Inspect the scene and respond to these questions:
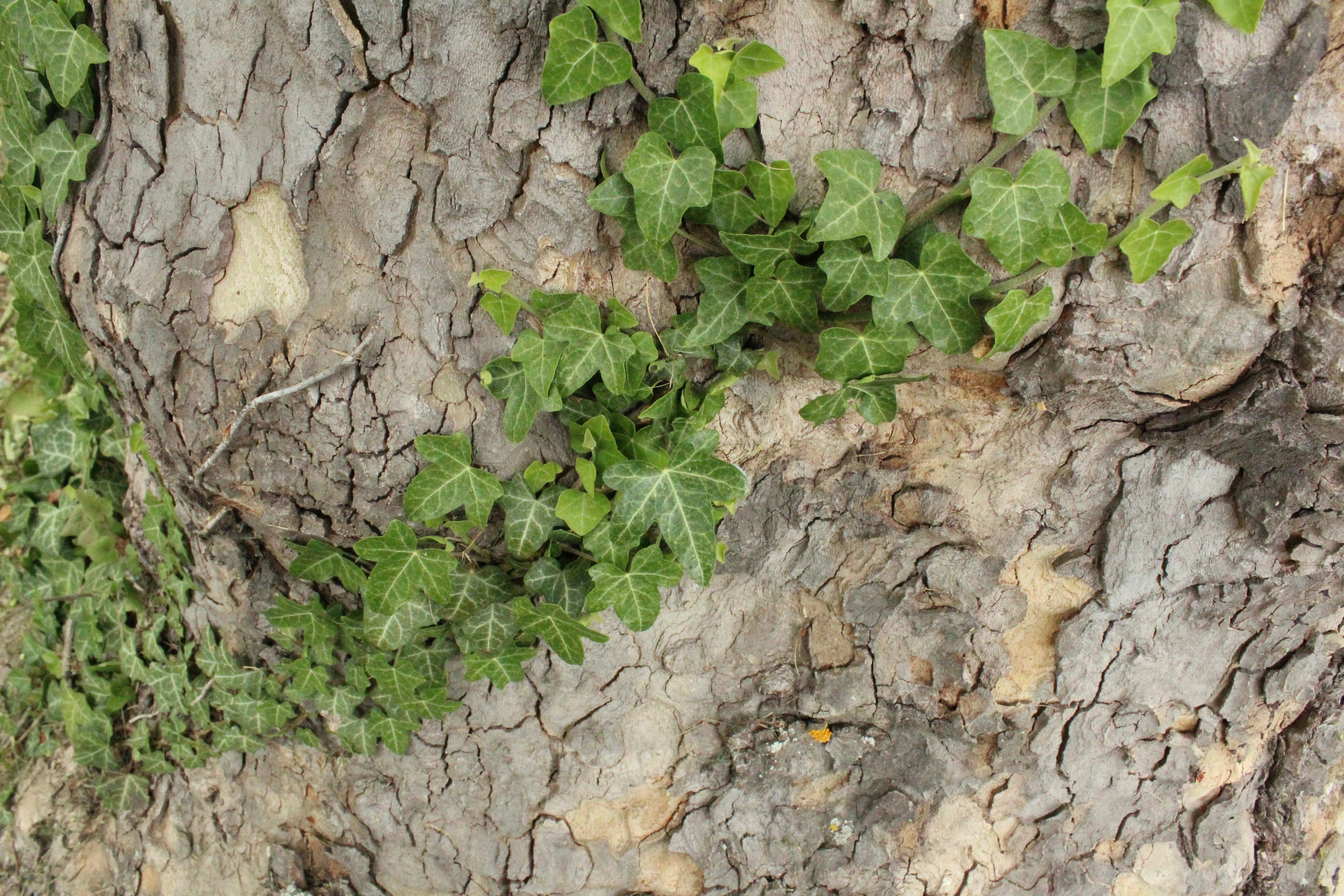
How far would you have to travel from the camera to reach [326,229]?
1.40 meters

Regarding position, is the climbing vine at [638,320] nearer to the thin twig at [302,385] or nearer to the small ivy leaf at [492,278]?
the small ivy leaf at [492,278]

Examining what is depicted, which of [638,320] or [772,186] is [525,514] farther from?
[772,186]

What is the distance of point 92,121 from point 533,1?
918mm

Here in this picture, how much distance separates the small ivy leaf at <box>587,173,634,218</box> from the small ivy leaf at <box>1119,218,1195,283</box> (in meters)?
0.75

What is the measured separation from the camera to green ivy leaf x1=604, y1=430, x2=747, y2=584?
1.39 m

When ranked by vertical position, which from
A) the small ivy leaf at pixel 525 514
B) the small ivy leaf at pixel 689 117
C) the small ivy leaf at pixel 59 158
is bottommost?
the small ivy leaf at pixel 525 514

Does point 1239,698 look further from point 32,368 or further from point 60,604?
point 32,368

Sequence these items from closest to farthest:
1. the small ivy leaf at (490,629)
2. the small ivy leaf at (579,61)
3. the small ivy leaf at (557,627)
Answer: the small ivy leaf at (579,61) < the small ivy leaf at (557,627) < the small ivy leaf at (490,629)

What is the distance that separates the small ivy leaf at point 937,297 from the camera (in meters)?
1.24

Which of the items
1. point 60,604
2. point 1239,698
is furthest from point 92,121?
point 1239,698

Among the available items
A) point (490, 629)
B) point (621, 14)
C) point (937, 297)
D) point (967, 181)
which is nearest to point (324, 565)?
point (490, 629)

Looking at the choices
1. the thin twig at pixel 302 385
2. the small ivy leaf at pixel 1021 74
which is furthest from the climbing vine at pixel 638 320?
the thin twig at pixel 302 385

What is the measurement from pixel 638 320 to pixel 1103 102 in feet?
2.53

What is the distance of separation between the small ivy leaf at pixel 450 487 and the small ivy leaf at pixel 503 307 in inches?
8.3
